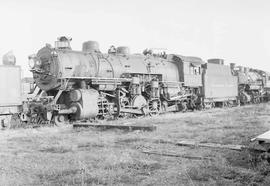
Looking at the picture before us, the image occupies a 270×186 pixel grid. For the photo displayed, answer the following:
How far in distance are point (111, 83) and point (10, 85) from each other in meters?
5.35

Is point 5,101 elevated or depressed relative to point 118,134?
elevated

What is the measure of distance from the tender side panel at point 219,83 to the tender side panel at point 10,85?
14740 millimetres

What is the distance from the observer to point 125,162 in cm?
659

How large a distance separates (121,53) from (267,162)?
14273 millimetres

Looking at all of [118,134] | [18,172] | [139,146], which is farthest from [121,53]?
[18,172]

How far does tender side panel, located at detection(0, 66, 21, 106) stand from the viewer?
1261 cm

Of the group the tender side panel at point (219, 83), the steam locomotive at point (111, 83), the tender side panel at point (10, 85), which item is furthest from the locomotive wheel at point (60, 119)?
the tender side panel at point (219, 83)

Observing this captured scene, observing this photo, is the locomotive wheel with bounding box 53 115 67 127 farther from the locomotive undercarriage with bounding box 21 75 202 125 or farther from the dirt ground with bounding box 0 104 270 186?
the dirt ground with bounding box 0 104 270 186

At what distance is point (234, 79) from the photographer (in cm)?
2980

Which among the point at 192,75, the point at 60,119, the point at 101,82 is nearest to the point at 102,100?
the point at 101,82

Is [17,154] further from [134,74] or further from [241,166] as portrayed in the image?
[134,74]

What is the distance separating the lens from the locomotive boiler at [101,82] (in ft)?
49.7

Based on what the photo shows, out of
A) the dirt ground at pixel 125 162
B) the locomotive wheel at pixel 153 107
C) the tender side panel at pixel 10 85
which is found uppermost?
the tender side panel at pixel 10 85

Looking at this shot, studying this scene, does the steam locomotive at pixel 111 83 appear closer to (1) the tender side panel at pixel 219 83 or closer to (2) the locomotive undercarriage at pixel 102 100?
(2) the locomotive undercarriage at pixel 102 100
